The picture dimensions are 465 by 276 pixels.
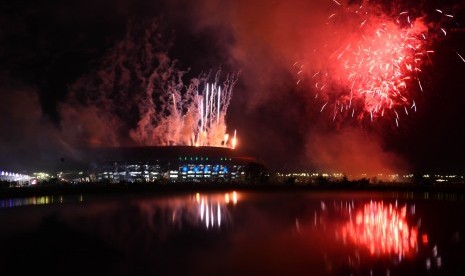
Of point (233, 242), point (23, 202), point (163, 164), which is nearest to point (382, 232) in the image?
point (233, 242)

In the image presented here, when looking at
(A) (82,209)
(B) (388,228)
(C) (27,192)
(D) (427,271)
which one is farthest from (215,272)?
(C) (27,192)

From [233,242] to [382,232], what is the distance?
474 cm

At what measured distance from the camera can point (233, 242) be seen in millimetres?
12953

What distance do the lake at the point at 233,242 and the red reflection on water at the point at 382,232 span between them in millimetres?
29

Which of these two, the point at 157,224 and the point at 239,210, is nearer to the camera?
the point at 157,224

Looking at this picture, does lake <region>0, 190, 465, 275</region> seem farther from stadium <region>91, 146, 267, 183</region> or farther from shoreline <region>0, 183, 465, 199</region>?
stadium <region>91, 146, 267, 183</region>

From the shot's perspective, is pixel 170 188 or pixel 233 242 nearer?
pixel 233 242

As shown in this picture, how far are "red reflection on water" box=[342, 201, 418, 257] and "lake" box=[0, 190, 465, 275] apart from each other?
3 cm

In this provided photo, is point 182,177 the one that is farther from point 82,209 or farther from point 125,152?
point 82,209

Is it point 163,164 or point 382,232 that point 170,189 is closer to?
point 382,232

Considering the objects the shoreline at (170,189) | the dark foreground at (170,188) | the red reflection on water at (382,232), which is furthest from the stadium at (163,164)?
the red reflection on water at (382,232)

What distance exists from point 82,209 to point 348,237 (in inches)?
502

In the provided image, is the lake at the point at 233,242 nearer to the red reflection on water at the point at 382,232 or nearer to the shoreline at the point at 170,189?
the red reflection on water at the point at 382,232

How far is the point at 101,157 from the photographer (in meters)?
70.1
